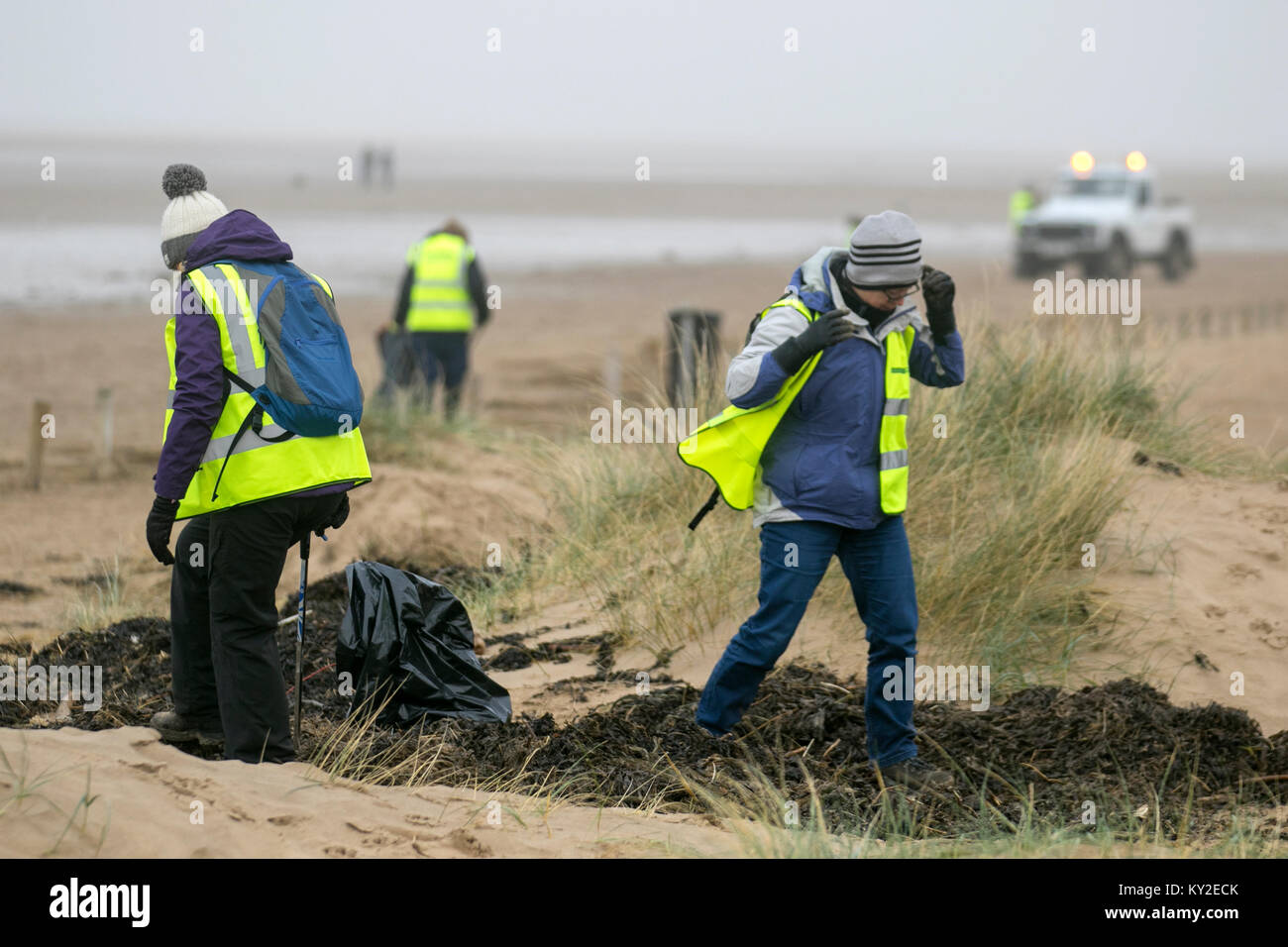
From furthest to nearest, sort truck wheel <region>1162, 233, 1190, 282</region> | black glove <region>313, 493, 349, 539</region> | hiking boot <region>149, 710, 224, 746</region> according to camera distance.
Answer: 1. truck wheel <region>1162, 233, 1190, 282</region>
2. hiking boot <region>149, 710, 224, 746</region>
3. black glove <region>313, 493, 349, 539</region>

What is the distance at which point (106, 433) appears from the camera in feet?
35.5

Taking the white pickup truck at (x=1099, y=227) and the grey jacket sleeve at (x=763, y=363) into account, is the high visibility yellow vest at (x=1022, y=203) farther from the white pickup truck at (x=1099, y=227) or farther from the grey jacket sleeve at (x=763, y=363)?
the grey jacket sleeve at (x=763, y=363)

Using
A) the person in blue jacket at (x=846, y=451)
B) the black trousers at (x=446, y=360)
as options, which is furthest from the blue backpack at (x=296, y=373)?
the black trousers at (x=446, y=360)

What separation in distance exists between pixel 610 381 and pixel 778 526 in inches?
260

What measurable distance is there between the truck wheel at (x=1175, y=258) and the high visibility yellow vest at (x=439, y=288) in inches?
843

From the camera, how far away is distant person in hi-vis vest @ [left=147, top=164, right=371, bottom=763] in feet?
14.4

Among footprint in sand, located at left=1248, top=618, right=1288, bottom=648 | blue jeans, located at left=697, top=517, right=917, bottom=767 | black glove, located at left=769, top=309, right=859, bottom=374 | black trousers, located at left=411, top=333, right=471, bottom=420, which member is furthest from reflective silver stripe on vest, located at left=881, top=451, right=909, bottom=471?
black trousers, located at left=411, top=333, right=471, bottom=420

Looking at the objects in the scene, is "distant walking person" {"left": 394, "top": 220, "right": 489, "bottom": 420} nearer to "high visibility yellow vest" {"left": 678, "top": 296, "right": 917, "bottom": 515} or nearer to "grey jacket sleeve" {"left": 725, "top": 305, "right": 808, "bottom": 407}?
"high visibility yellow vest" {"left": 678, "top": 296, "right": 917, "bottom": 515}

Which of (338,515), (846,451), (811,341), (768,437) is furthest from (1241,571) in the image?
(338,515)

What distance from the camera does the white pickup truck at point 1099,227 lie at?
26.8 m

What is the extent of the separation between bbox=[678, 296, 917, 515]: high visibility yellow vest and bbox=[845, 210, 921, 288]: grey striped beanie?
22 centimetres

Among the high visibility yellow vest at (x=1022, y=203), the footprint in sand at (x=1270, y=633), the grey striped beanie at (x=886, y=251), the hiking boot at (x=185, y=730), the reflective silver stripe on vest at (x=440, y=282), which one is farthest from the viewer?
the high visibility yellow vest at (x=1022, y=203)

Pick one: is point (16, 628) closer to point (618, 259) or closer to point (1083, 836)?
point (1083, 836)
